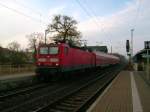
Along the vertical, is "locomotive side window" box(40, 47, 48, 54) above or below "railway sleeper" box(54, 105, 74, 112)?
above

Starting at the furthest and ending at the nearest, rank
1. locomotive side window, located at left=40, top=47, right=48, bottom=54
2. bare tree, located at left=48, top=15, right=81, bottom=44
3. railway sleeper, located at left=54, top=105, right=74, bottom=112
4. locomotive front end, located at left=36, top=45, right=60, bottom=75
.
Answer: bare tree, located at left=48, top=15, right=81, bottom=44 < locomotive side window, located at left=40, top=47, right=48, bottom=54 < locomotive front end, located at left=36, top=45, right=60, bottom=75 < railway sleeper, located at left=54, top=105, right=74, bottom=112

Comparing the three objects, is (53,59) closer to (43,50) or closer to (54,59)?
(54,59)

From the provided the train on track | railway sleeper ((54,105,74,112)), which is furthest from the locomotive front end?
railway sleeper ((54,105,74,112))

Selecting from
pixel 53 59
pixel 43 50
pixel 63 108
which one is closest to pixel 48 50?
pixel 43 50

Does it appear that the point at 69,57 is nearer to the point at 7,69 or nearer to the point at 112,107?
the point at 7,69

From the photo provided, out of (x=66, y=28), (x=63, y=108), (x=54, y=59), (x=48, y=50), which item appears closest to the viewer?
(x=63, y=108)

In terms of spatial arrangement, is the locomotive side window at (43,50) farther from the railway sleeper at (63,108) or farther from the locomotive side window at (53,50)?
the railway sleeper at (63,108)

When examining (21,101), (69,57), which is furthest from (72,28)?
(21,101)

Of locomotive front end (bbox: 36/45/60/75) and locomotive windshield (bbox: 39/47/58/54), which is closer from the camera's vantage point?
locomotive front end (bbox: 36/45/60/75)

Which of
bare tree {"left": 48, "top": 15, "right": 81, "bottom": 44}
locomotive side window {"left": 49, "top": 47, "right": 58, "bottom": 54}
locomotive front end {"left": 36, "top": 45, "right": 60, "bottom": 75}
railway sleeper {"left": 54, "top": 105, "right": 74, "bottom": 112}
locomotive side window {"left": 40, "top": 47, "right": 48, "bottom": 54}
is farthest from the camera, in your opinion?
bare tree {"left": 48, "top": 15, "right": 81, "bottom": 44}

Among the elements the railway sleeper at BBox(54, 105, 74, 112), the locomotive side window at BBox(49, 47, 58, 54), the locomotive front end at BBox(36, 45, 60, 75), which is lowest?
the railway sleeper at BBox(54, 105, 74, 112)

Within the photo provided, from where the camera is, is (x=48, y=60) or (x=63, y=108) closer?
(x=63, y=108)

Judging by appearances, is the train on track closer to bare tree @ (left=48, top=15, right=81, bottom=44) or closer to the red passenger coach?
the red passenger coach

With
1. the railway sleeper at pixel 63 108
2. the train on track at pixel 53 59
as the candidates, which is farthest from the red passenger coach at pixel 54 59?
the railway sleeper at pixel 63 108
